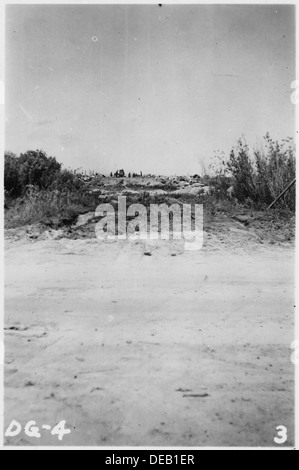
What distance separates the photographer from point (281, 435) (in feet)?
8.13

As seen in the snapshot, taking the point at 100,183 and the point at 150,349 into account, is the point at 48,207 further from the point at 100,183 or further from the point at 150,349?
the point at 150,349

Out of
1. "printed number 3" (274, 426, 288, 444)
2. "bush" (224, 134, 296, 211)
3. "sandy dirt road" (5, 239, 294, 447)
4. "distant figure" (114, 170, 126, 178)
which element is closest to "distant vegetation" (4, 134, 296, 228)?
"bush" (224, 134, 296, 211)

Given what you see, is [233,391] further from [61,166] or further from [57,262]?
[61,166]

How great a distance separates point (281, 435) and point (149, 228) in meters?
3.23

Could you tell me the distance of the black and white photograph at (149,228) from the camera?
8.09ft

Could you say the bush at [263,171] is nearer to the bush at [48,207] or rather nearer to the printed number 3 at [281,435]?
the bush at [48,207]

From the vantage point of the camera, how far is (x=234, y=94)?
16.6 ft

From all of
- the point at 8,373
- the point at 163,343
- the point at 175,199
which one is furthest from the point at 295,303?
the point at 175,199

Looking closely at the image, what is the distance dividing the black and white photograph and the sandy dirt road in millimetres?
14

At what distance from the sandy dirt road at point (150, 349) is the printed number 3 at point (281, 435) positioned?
0.04 meters

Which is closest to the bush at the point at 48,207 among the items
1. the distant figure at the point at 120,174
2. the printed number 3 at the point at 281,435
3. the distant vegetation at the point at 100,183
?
the distant vegetation at the point at 100,183

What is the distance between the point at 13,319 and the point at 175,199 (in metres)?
3.64

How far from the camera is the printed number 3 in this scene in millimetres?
2453

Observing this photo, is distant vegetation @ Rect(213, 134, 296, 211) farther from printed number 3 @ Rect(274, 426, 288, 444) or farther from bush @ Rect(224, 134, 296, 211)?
printed number 3 @ Rect(274, 426, 288, 444)
